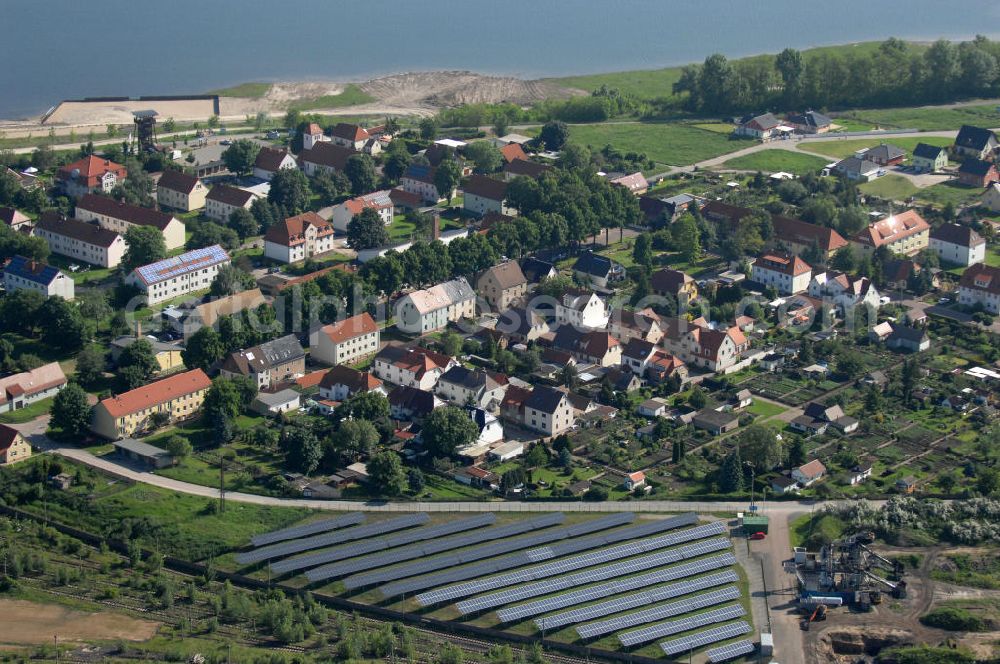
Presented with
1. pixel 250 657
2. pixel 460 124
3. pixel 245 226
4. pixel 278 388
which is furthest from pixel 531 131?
pixel 250 657

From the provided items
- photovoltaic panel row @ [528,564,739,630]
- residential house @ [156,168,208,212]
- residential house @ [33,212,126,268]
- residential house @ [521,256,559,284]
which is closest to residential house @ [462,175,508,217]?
residential house @ [521,256,559,284]

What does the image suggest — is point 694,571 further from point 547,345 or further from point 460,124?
point 460,124

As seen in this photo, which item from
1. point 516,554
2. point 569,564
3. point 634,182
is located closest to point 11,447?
point 516,554

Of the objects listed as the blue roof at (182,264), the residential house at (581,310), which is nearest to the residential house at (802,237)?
the residential house at (581,310)

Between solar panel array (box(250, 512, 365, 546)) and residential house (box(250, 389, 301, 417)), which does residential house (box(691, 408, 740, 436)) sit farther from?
residential house (box(250, 389, 301, 417))

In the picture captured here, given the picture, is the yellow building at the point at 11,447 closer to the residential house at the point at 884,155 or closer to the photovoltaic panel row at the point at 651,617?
the photovoltaic panel row at the point at 651,617

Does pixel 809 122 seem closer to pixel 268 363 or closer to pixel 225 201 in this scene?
pixel 225 201

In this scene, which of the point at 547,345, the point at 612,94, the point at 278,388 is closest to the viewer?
the point at 278,388
